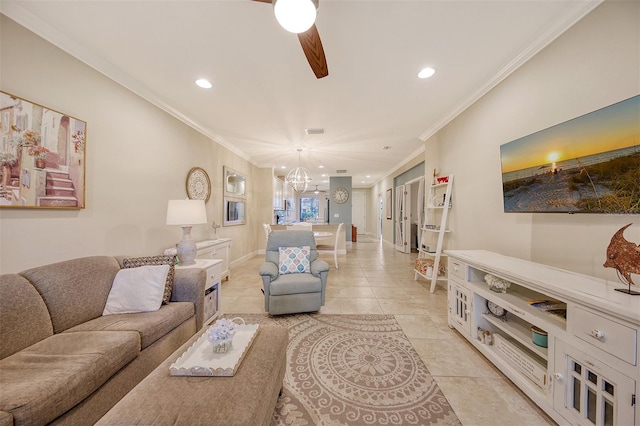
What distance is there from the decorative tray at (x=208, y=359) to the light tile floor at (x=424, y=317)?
1414 mm

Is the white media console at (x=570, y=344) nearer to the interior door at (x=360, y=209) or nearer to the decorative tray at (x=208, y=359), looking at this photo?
the decorative tray at (x=208, y=359)

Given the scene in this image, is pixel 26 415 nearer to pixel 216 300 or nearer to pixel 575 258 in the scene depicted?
pixel 216 300

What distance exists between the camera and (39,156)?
169 cm

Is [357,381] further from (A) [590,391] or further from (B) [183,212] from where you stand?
(B) [183,212]

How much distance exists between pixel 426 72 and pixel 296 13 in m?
1.63

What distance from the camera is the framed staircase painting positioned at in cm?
153

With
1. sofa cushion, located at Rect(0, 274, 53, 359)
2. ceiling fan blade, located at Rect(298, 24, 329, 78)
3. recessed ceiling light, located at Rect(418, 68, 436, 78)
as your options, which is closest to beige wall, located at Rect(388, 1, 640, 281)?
recessed ceiling light, located at Rect(418, 68, 436, 78)

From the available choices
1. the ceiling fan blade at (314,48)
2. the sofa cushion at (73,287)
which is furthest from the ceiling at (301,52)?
the sofa cushion at (73,287)

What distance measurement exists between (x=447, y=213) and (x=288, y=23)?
10.1 ft

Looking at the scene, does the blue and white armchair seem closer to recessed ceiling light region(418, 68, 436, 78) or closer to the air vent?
the air vent

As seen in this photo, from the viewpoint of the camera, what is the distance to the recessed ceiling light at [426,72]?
7.14 ft

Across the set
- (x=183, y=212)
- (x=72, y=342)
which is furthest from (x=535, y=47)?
(x=72, y=342)

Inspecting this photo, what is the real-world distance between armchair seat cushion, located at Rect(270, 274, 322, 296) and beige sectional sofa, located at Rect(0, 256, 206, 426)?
85cm

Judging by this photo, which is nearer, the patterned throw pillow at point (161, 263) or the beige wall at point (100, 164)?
the beige wall at point (100, 164)
